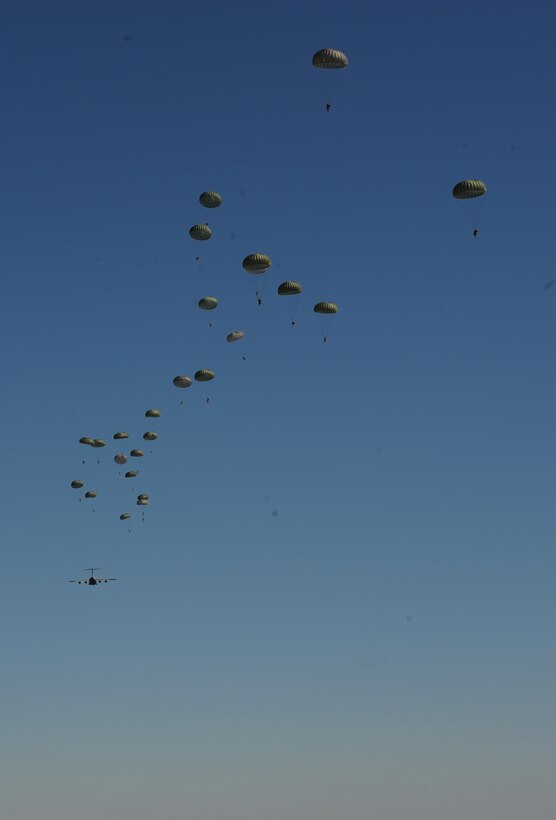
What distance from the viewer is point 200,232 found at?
12825 centimetres

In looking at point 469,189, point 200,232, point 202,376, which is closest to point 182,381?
point 202,376

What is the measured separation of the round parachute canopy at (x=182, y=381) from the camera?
477 feet

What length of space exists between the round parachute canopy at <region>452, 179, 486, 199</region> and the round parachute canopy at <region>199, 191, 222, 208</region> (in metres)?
25.5

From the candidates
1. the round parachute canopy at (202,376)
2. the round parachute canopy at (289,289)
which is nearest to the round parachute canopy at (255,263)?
the round parachute canopy at (289,289)

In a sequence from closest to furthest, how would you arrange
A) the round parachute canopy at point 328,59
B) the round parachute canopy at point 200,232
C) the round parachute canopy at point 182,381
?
the round parachute canopy at point 328,59 → the round parachute canopy at point 200,232 → the round parachute canopy at point 182,381

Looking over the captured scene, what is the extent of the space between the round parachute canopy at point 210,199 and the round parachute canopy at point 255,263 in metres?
7.69

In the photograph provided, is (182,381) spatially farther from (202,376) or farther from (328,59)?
(328,59)

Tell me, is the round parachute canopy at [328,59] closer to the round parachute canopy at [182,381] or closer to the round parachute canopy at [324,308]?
the round parachute canopy at [324,308]

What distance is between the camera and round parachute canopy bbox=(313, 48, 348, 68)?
11406 cm

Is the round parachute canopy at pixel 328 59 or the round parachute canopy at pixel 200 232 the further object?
the round parachute canopy at pixel 200 232

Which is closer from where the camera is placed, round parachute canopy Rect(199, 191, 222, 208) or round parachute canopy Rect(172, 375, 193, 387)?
round parachute canopy Rect(199, 191, 222, 208)

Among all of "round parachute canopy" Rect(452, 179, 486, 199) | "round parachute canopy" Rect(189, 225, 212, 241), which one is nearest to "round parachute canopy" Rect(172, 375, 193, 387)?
"round parachute canopy" Rect(189, 225, 212, 241)

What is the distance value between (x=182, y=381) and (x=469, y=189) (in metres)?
44.4

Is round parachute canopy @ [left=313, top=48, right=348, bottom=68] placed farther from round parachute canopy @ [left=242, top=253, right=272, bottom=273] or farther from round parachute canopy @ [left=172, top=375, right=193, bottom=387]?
round parachute canopy @ [left=172, top=375, right=193, bottom=387]
